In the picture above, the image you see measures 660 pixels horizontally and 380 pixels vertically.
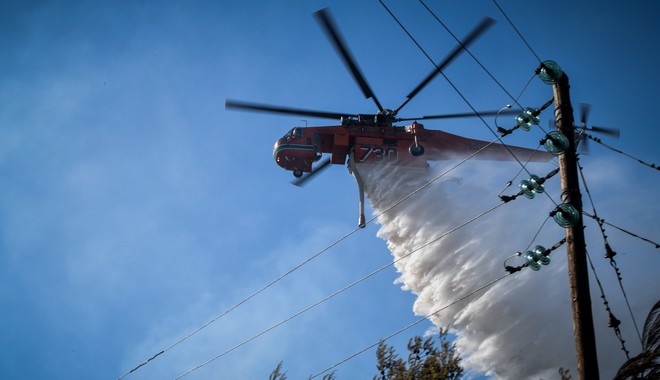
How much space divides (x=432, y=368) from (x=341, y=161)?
10933 millimetres

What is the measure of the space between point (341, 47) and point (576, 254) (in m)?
10.6

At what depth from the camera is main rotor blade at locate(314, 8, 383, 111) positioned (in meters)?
15.7

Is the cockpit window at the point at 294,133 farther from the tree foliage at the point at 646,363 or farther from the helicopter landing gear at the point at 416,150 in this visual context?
the tree foliage at the point at 646,363

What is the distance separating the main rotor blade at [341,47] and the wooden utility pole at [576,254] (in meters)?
8.22

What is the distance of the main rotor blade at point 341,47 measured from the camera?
15680 mm

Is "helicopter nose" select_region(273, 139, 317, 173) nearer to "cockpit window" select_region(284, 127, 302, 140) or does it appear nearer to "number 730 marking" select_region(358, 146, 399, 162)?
"cockpit window" select_region(284, 127, 302, 140)

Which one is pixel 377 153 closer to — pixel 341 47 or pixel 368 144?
pixel 368 144

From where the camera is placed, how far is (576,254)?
8.02 metres

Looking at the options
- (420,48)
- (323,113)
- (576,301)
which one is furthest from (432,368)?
(323,113)

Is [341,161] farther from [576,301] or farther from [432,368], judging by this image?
[576,301]

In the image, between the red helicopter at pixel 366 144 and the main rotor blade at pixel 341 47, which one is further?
the red helicopter at pixel 366 144

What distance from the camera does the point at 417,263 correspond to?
19.3m

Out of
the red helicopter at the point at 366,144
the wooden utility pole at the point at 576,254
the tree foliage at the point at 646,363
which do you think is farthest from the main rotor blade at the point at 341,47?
the tree foliage at the point at 646,363

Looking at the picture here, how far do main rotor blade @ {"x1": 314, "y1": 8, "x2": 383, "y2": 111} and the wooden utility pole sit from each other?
27.0ft
